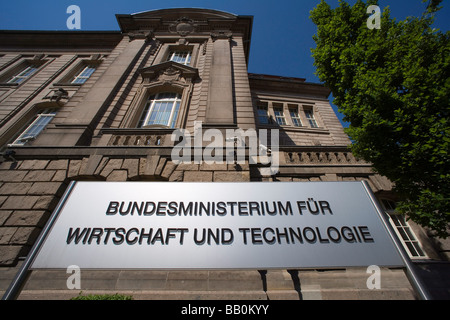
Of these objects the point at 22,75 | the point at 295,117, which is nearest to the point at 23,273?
the point at 295,117

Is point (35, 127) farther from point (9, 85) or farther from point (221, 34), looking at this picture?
Result: point (221, 34)

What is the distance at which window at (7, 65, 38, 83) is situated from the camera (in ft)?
42.8

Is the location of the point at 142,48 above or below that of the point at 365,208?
above

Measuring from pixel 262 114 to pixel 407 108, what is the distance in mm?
8567

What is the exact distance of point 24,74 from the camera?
1368 cm

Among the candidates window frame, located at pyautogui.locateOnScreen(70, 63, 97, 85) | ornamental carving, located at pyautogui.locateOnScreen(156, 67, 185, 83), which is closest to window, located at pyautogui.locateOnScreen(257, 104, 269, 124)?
ornamental carving, located at pyautogui.locateOnScreen(156, 67, 185, 83)

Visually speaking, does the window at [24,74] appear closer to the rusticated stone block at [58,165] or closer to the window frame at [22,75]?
the window frame at [22,75]

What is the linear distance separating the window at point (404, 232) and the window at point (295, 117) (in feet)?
22.6

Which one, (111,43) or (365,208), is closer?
(365,208)

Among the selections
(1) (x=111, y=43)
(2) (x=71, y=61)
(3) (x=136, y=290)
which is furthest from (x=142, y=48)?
(3) (x=136, y=290)

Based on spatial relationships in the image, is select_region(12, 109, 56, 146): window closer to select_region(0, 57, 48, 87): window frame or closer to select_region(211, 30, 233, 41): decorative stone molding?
select_region(0, 57, 48, 87): window frame

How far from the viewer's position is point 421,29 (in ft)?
17.9
